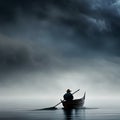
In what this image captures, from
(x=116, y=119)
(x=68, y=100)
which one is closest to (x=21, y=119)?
(x=116, y=119)

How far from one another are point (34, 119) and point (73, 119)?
26.7ft

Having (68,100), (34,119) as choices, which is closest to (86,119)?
(34,119)

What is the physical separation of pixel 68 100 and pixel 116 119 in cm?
4040

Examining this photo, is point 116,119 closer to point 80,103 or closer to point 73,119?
point 73,119

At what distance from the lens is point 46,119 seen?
104 metres

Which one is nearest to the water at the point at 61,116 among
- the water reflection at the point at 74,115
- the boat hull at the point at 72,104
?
the water reflection at the point at 74,115

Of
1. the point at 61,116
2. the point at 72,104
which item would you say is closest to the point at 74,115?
the point at 61,116

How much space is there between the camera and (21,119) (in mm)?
103812

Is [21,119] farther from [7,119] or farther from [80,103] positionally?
[80,103]

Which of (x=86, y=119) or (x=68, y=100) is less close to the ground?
(x=68, y=100)

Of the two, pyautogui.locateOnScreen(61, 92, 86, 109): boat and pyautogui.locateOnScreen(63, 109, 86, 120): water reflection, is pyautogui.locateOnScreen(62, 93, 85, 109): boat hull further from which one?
pyautogui.locateOnScreen(63, 109, 86, 120): water reflection

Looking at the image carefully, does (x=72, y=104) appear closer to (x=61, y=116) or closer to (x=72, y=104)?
(x=72, y=104)

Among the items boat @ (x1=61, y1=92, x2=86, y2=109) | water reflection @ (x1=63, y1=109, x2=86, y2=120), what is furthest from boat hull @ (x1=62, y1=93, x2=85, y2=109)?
water reflection @ (x1=63, y1=109, x2=86, y2=120)

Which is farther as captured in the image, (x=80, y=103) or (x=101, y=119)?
(x=80, y=103)
